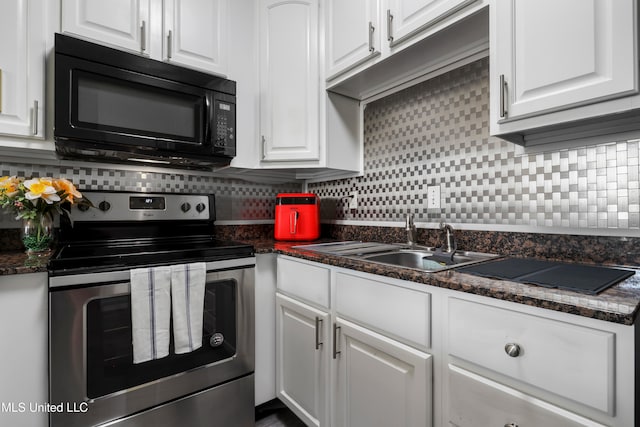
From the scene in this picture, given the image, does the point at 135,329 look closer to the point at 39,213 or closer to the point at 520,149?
the point at 39,213

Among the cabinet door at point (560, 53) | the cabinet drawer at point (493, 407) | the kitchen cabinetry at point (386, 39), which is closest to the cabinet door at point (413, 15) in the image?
the kitchen cabinetry at point (386, 39)

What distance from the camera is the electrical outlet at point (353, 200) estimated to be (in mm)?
2118

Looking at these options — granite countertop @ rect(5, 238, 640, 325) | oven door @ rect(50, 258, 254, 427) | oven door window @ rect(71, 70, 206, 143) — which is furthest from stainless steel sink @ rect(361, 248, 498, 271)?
oven door window @ rect(71, 70, 206, 143)

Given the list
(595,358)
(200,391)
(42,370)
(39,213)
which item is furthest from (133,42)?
(595,358)

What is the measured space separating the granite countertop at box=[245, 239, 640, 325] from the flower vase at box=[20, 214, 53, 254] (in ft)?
4.72

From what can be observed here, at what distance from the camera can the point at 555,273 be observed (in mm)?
955

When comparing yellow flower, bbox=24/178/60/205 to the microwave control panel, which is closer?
yellow flower, bbox=24/178/60/205

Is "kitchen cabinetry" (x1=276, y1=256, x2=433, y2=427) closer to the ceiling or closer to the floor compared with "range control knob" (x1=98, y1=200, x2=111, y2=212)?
closer to the floor

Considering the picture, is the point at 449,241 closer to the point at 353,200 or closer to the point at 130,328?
the point at 353,200

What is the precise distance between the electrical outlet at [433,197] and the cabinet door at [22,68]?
1813 mm

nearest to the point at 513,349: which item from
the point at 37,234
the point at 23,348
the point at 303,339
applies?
the point at 303,339

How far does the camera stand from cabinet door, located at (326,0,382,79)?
5.00 feet

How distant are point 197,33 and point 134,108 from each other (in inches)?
22.2

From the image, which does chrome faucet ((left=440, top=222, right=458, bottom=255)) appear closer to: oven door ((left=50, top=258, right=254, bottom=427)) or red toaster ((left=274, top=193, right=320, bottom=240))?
red toaster ((left=274, top=193, right=320, bottom=240))
